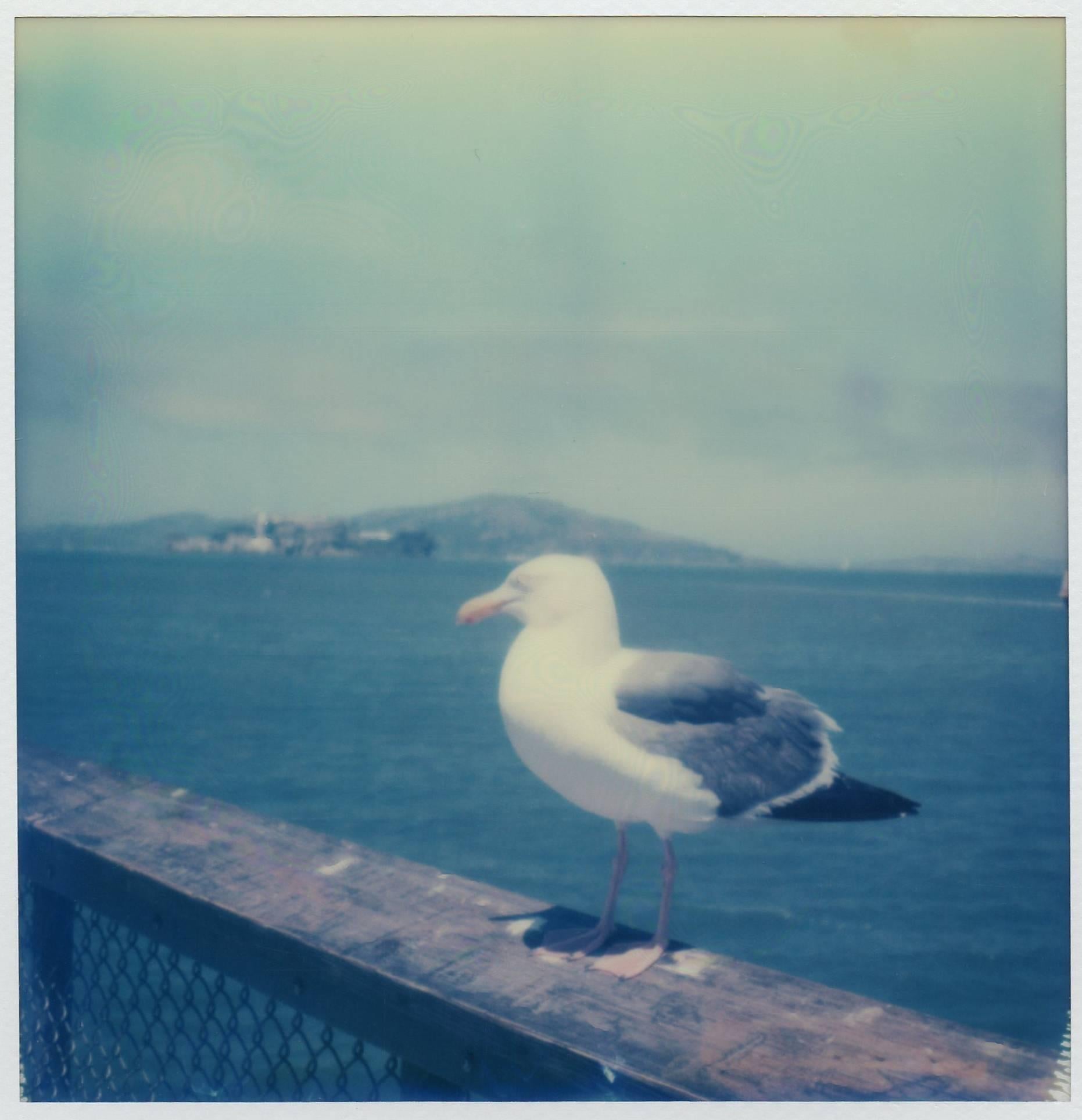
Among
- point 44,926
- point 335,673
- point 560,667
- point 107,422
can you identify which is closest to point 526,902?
point 560,667

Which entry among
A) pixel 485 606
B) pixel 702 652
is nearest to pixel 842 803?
pixel 702 652

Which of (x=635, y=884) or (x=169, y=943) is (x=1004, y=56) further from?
(x=169, y=943)

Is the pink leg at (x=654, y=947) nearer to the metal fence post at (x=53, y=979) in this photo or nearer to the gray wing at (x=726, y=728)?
the gray wing at (x=726, y=728)

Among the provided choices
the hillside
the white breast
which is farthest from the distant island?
the white breast

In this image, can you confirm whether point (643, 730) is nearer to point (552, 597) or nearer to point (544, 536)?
point (552, 597)

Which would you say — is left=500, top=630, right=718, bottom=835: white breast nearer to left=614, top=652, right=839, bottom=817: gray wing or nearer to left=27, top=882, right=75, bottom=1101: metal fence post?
left=614, top=652, right=839, bottom=817: gray wing

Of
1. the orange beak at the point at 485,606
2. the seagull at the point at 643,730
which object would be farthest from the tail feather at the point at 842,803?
the orange beak at the point at 485,606
